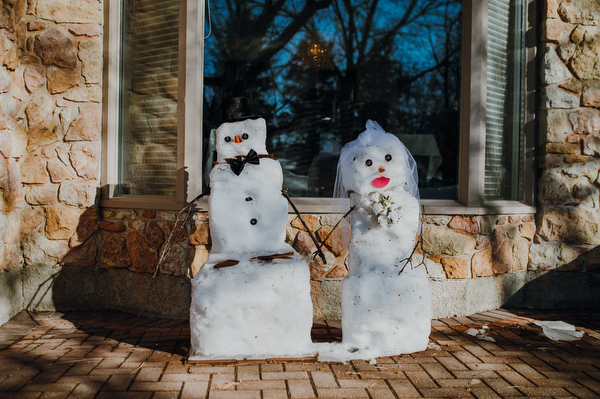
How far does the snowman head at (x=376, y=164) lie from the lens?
11.0ft

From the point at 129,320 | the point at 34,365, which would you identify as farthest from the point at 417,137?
the point at 34,365

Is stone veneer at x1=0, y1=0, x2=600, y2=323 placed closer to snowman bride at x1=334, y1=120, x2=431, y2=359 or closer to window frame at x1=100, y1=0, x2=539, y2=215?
window frame at x1=100, y1=0, x2=539, y2=215

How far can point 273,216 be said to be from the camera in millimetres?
3271

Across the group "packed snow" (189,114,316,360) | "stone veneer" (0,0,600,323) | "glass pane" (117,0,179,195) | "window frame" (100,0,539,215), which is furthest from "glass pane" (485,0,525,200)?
"glass pane" (117,0,179,195)

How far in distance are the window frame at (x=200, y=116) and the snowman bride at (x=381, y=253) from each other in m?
0.79

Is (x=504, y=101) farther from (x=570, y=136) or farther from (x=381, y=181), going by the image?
(x=381, y=181)

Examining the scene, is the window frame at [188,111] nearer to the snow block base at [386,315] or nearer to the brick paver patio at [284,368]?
the brick paver patio at [284,368]

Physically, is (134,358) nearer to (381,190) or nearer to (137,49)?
(381,190)

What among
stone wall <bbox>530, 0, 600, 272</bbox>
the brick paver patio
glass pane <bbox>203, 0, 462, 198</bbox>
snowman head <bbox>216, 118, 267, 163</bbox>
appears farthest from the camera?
glass pane <bbox>203, 0, 462, 198</bbox>

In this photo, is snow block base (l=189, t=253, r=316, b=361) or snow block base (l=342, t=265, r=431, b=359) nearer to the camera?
snow block base (l=189, t=253, r=316, b=361)

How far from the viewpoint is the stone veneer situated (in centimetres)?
414

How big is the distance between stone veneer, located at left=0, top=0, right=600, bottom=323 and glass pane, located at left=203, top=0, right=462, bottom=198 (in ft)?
5.48

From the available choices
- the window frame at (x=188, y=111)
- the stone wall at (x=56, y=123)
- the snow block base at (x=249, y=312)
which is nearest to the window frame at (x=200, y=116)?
the window frame at (x=188, y=111)

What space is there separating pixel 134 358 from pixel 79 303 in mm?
1486
